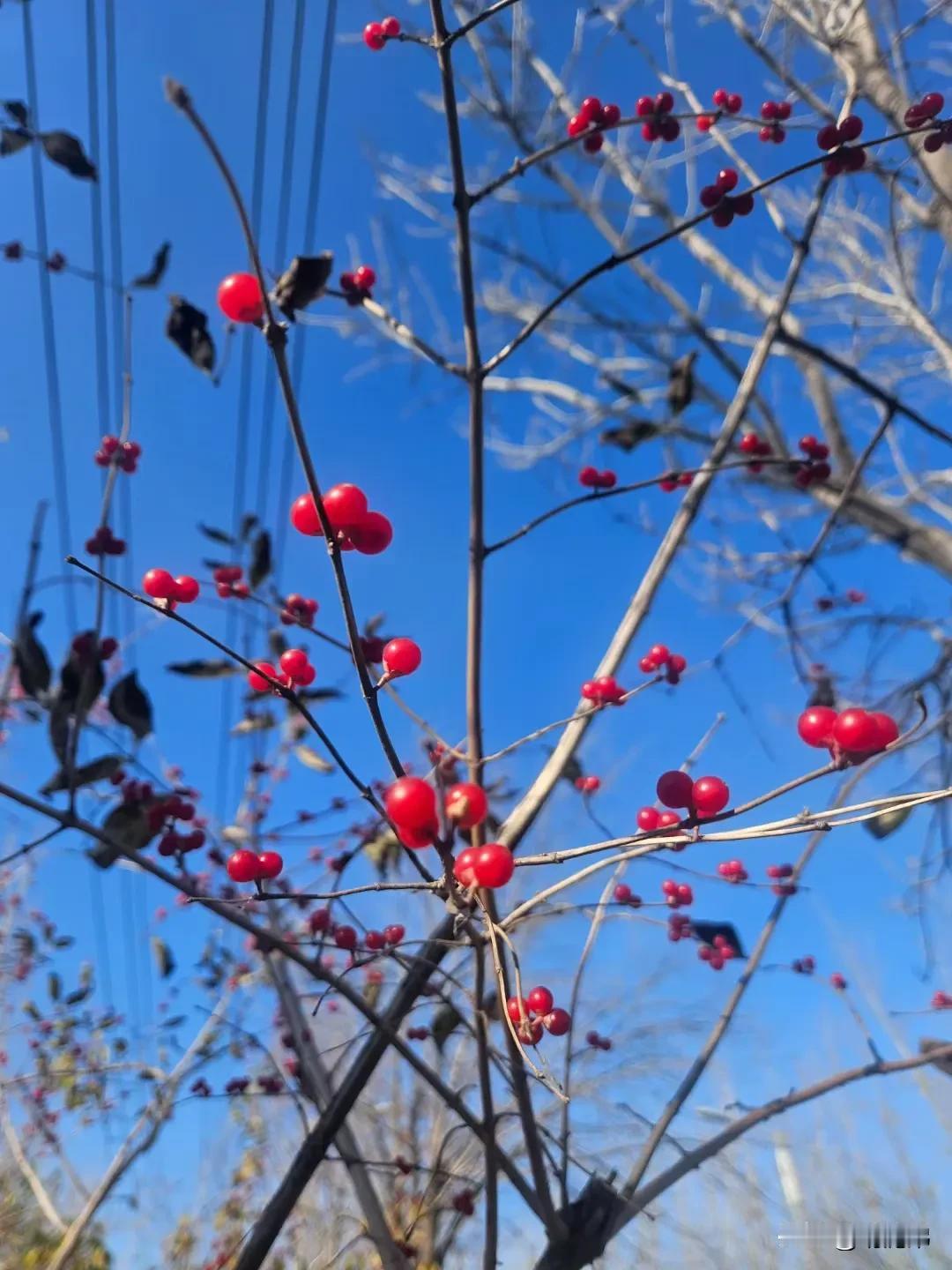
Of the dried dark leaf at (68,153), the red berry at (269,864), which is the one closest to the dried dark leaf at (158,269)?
the dried dark leaf at (68,153)

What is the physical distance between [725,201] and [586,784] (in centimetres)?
112

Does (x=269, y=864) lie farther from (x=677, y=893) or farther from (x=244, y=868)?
(x=677, y=893)

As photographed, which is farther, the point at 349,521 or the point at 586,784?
the point at 586,784

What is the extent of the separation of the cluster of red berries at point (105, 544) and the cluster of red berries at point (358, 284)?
0.74 meters

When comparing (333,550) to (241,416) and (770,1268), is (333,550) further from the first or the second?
(241,416)

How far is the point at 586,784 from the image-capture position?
1601mm

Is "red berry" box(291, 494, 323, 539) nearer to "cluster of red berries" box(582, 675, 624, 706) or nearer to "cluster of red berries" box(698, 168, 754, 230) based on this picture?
"cluster of red berries" box(582, 675, 624, 706)

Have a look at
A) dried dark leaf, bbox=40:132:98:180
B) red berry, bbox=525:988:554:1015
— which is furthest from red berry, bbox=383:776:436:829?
dried dark leaf, bbox=40:132:98:180

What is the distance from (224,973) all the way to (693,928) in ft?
7.34

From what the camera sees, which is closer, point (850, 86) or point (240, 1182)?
point (850, 86)

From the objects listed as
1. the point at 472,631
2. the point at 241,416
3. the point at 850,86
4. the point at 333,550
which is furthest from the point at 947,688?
the point at 241,416

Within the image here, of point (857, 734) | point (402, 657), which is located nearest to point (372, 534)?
point (402, 657)

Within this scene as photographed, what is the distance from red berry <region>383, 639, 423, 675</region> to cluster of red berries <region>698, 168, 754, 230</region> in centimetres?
100

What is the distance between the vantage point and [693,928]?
5.21 ft
